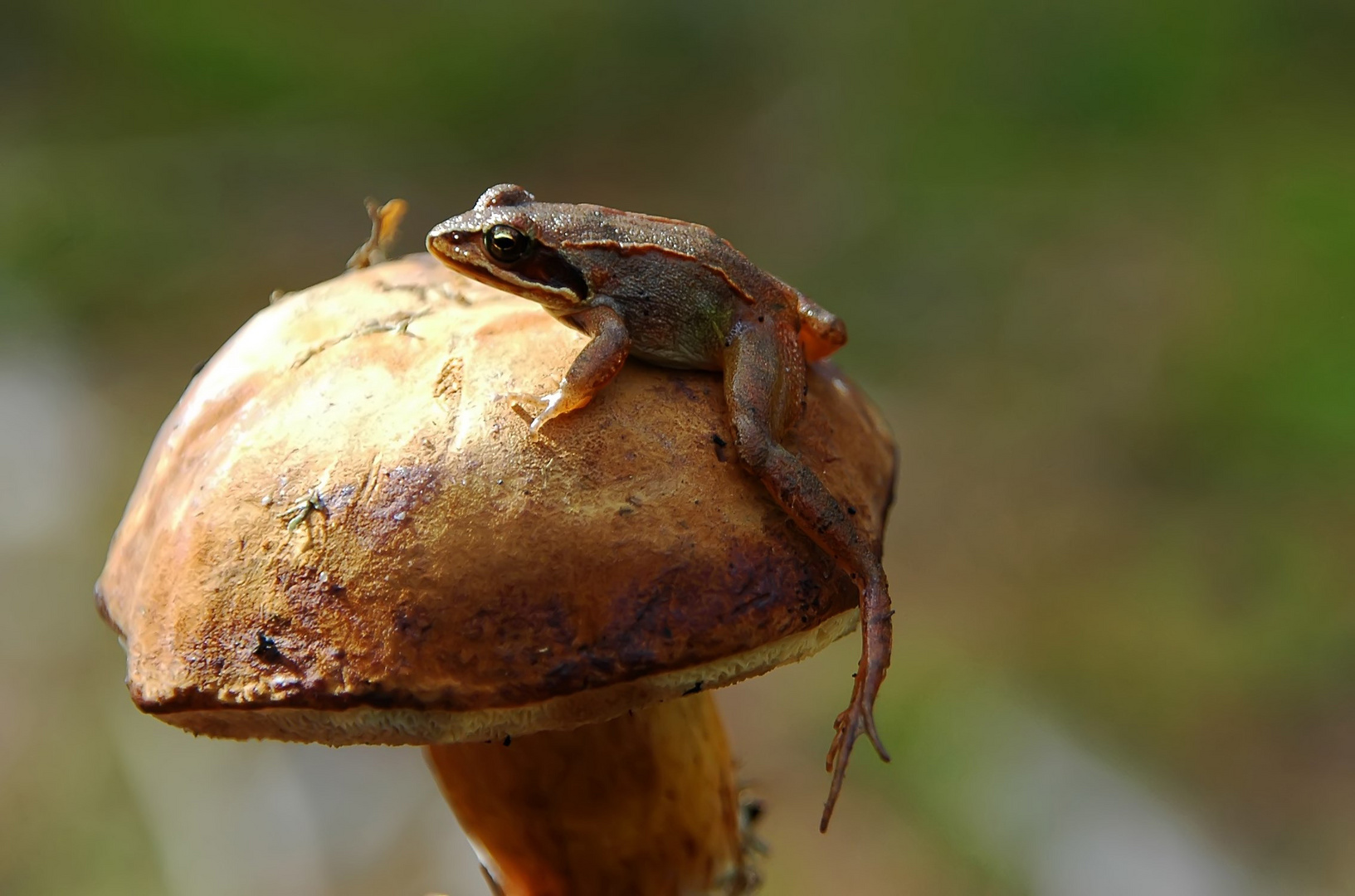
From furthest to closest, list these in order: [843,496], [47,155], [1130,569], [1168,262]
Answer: [47,155] → [1168,262] → [1130,569] → [843,496]

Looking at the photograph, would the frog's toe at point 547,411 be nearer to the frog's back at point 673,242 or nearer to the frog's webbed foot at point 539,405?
the frog's webbed foot at point 539,405

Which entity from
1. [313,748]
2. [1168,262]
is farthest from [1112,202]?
[313,748]

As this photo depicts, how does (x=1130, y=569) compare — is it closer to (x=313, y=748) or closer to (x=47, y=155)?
(x=313, y=748)

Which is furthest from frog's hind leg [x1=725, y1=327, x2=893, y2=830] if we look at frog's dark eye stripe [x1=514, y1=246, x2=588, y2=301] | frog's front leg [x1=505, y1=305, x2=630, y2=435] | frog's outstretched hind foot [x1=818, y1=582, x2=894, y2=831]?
frog's dark eye stripe [x1=514, y1=246, x2=588, y2=301]

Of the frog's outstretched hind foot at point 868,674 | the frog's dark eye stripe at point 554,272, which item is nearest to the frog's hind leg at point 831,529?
the frog's outstretched hind foot at point 868,674

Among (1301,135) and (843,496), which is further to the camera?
(1301,135)

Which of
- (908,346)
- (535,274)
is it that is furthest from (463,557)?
(908,346)

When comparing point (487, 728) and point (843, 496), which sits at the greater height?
point (843, 496)
